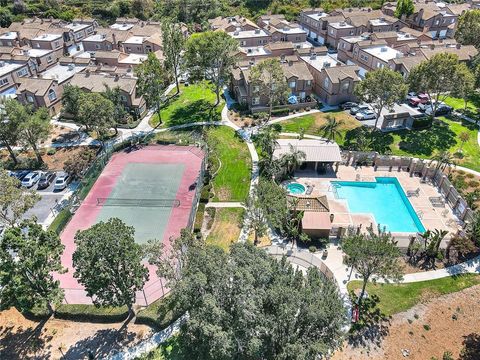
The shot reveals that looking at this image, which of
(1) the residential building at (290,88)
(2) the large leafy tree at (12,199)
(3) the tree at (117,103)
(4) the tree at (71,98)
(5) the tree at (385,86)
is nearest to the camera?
(2) the large leafy tree at (12,199)

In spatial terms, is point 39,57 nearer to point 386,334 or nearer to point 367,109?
point 367,109

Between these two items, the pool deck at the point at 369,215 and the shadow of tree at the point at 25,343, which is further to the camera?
the pool deck at the point at 369,215

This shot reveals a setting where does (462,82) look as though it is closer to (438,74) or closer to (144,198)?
(438,74)

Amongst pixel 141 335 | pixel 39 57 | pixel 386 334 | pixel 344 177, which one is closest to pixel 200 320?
pixel 141 335

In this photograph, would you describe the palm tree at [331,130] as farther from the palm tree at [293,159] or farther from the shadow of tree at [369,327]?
the shadow of tree at [369,327]

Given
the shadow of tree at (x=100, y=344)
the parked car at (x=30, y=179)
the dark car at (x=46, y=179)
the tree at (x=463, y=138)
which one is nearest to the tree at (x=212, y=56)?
the dark car at (x=46, y=179)

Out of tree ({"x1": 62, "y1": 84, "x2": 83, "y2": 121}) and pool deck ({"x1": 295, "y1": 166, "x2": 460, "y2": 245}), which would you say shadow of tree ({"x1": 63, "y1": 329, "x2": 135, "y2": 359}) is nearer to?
pool deck ({"x1": 295, "y1": 166, "x2": 460, "y2": 245})
